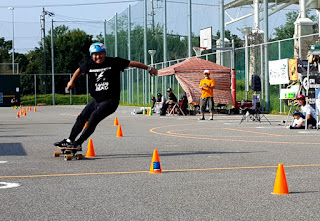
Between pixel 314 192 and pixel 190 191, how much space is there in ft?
4.62

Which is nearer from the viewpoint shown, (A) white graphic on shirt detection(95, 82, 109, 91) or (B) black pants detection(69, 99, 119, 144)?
(B) black pants detection(69, 99, 119, 144)

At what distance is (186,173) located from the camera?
927 centimetres

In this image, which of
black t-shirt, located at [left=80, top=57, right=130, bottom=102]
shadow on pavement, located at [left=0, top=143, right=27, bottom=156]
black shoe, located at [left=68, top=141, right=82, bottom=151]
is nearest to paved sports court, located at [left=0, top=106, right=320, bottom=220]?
shadow on pavement, located at [left=0, top=143, right=27, bottom=156]

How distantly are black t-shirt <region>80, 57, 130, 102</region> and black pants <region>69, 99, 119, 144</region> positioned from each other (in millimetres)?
130

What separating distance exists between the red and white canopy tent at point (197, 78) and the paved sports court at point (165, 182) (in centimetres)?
1629

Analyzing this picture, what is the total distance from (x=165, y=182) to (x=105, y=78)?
361cm

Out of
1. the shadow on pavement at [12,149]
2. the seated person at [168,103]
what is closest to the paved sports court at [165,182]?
the shadow on pavement at [12,149]

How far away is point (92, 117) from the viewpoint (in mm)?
11383

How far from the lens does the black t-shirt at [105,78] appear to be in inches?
453

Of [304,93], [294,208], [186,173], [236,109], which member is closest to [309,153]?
[186,173]

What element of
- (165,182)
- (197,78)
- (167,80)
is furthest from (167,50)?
(165,182)

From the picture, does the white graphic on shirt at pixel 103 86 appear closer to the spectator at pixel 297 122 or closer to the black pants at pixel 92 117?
the black pants at pixel 92 117

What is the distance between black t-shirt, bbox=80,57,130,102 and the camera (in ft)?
37.8

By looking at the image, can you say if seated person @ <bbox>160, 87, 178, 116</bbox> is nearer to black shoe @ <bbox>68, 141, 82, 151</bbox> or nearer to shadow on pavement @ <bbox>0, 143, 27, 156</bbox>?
shadow on pavement @ <bbox>0, 143, 27, 156</bbox>
